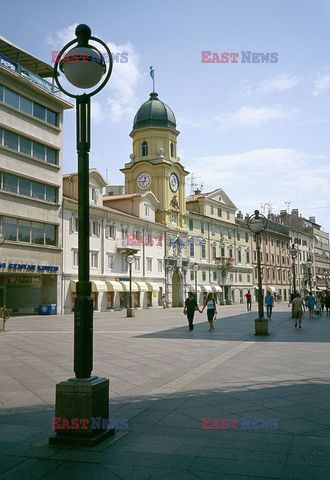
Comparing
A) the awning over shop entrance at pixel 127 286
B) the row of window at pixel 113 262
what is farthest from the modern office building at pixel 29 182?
the awning over shop entrance at pixel 127 286

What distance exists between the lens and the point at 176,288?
6244 centimetres

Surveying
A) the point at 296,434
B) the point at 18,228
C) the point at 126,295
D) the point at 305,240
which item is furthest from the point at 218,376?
the point at 305,240

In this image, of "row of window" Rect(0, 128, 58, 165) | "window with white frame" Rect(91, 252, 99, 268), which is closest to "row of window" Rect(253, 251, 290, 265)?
"window with white frame" Rect(91, 252, 99, 268)

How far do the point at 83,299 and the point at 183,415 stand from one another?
229 centimetres

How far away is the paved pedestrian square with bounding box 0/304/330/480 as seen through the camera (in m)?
4.71

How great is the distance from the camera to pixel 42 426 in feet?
20.3

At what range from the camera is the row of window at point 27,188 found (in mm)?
36219

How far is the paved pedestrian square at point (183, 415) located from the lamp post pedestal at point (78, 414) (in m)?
0.15

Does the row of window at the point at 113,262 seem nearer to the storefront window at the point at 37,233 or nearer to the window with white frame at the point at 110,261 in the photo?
the window with white frame at the point at 110,261

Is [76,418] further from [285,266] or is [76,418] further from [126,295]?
[285,266]

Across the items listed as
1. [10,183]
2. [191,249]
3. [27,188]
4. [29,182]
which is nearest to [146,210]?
[191,249]

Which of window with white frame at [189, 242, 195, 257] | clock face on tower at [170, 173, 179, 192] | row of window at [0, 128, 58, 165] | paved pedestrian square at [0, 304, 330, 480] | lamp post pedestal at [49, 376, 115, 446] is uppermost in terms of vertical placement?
clock face on tower at [170, 173, 179, 192]

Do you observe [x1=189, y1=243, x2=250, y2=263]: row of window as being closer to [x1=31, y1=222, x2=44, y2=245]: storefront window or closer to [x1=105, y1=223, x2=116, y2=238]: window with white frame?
[x1=105, y1=223, x2=116, y2=238]: window with white frame

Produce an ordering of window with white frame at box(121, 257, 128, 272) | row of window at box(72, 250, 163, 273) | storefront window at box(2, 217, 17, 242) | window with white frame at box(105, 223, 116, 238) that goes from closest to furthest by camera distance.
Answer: storefront window at box(2, 217, 17, 242), row of window at box(72, 250, 163, 273), window with white frame at box(105, 223, 116, 238), window with white frame at box(121, 257, 128, 272)
